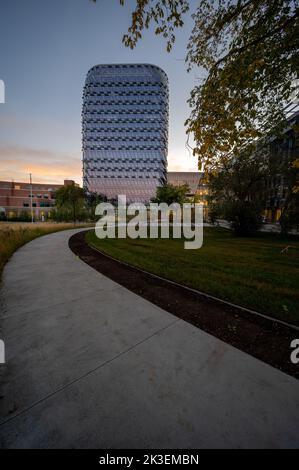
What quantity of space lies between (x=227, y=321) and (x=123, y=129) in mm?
79837

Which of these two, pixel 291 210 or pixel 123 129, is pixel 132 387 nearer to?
pixel 291 210

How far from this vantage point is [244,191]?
1750cm

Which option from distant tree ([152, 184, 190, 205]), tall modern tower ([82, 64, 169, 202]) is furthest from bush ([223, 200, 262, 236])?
tall modern tower ([82, 64, 169, 202])

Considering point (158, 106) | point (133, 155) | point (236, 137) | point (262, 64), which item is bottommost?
point (236, 137)

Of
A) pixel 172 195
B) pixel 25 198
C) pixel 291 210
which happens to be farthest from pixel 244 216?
pixel 25 198

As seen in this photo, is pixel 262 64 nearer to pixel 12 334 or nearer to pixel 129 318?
pixel 129 318

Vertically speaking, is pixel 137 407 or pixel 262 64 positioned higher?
pixel 262 64

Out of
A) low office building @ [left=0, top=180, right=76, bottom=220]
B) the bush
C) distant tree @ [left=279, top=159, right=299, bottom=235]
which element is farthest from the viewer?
low office building @ [left=0, top=180, right=76, bottom=220]

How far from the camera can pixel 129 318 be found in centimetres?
339

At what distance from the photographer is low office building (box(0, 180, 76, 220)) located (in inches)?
2302

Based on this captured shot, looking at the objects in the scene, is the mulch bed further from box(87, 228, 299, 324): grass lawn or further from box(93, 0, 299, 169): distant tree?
box(93, 0, 299, 169): distant tree

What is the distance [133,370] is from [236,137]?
435 cm

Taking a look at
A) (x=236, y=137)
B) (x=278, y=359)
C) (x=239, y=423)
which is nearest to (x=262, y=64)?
(x=236, y=137)

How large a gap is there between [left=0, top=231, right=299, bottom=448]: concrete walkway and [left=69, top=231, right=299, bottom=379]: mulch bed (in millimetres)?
220
